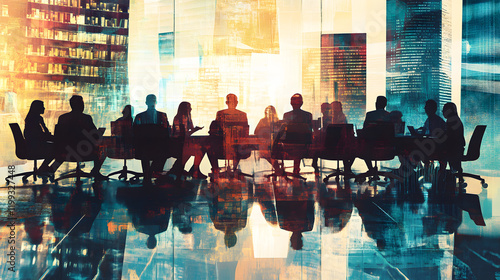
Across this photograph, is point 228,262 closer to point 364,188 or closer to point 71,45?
point 364,188

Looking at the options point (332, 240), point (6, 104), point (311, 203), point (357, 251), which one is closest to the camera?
point (357, 251)

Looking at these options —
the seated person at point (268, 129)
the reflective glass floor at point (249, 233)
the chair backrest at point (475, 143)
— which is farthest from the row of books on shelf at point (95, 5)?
the chair backrest at point (475, 143)

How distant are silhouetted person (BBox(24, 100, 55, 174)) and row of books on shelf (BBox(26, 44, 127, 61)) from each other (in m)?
1.77

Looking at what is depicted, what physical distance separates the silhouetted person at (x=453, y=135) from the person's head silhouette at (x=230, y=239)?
3560 millimetres

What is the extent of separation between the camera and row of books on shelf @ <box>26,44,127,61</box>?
6070 millimetres

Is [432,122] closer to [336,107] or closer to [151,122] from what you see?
[336,107]

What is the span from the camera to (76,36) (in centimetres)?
644

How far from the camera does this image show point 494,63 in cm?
668

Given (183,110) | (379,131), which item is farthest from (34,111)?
(379,131)

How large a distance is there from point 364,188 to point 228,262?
10.2 ft

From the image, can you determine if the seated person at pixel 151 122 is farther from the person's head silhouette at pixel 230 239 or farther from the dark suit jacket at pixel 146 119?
the person's head silhouette at pixel 230 239

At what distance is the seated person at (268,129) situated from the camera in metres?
5.89

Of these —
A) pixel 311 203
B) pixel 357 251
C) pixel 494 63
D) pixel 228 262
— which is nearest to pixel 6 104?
pixel 311 203

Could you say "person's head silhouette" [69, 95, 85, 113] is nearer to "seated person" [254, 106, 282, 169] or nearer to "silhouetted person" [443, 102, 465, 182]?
"seated person" [254, 106, 282, 169]
